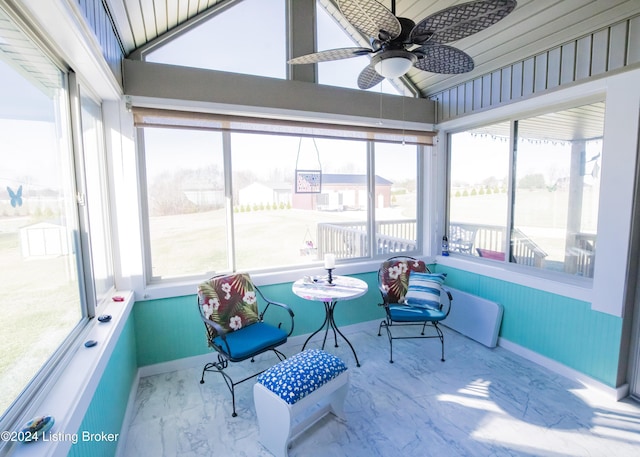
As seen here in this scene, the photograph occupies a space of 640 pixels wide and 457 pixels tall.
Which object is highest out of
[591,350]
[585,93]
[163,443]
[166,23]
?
[166,23]

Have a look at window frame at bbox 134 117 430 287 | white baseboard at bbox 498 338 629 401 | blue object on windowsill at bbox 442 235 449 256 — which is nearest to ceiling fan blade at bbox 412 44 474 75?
window frame at bbox 134 117 430 287

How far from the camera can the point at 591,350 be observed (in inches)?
96.6

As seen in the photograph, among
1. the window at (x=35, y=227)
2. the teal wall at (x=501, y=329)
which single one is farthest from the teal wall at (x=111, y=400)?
the window at (x=35, y=227)

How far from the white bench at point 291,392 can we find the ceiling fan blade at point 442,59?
1.89m

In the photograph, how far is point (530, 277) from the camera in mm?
2871

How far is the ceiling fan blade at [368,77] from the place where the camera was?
2039mm

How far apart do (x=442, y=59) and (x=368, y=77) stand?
491mm

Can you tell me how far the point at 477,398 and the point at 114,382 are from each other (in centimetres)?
Result: 242

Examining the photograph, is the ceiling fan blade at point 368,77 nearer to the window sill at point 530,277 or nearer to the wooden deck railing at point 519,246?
the wooden deck railing at point 519,246

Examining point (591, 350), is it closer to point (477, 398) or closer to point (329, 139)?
point (477, 398)

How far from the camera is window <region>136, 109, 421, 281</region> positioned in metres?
2.78

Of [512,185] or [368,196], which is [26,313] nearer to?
[368,196]

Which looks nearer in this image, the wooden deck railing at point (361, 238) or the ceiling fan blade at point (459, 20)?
the ceiling fan blade at point (459, 20)

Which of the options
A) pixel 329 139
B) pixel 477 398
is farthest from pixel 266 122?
pixel 477 398
